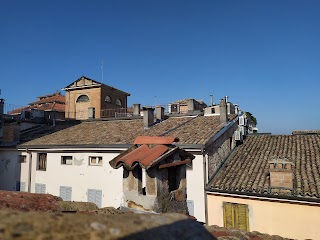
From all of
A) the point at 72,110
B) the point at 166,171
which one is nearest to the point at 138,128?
the point at 166,171

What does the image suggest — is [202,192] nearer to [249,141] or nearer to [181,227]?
[249,141]

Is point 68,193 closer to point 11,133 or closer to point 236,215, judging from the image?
point 11,133

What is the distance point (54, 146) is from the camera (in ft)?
53.9

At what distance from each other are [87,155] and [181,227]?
47.9 feet

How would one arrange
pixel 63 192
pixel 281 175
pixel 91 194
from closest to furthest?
pixel 281 175
pixel 91 194
pixel 63 192

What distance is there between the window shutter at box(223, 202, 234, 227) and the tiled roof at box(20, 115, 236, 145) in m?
3.27

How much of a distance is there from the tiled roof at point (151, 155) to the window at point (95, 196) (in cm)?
1054

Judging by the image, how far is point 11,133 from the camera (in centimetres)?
1897

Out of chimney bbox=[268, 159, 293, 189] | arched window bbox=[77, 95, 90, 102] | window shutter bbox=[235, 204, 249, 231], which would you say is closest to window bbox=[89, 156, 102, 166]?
window shutter bbox=[235, 204, 249, 231]

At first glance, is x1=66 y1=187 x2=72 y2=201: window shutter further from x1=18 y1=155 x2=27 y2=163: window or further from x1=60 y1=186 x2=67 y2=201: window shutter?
x1=18 y1=155 x2=27 y2=163: window

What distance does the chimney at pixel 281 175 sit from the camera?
1083cm

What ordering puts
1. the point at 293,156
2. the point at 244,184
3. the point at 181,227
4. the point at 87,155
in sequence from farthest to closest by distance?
the point at 87,155 < the point at 293,156 < the point at 244,184 < the point at 181,227

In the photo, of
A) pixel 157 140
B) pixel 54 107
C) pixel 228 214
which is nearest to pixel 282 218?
pixel 228 214

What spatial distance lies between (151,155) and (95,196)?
39.0ft
